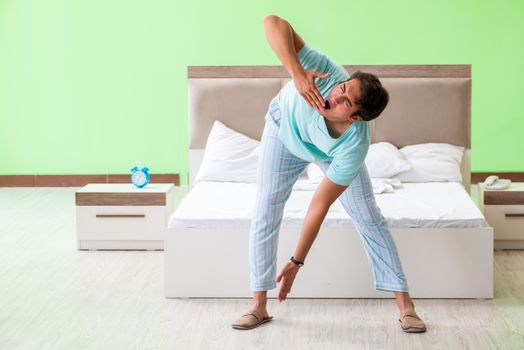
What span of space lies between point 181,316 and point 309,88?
1062 mm

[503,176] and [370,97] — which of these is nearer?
[370,97]

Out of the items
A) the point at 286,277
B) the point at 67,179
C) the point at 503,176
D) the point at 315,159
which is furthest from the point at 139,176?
the point at 503,176

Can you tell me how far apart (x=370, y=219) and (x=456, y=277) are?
0.55 metres

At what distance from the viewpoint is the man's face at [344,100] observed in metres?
2.51

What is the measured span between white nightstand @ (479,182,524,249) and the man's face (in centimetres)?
167

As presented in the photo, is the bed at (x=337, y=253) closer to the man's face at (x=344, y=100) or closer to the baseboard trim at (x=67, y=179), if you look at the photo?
the man's face at (x=344, y=100)

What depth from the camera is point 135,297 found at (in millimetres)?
3363

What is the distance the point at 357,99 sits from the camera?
250 cm

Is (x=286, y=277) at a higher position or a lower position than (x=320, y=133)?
lower

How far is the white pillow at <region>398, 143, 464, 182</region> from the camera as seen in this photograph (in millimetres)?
4176

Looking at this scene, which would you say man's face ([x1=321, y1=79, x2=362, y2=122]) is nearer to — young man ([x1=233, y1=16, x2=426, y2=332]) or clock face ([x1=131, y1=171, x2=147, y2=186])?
young man ([x1=233, y1=16, x2=426, y2=332])

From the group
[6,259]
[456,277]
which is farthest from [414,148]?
[6,259]

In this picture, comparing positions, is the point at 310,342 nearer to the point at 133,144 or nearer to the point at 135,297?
the point at 135,297

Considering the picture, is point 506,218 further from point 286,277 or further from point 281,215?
point 286,277
